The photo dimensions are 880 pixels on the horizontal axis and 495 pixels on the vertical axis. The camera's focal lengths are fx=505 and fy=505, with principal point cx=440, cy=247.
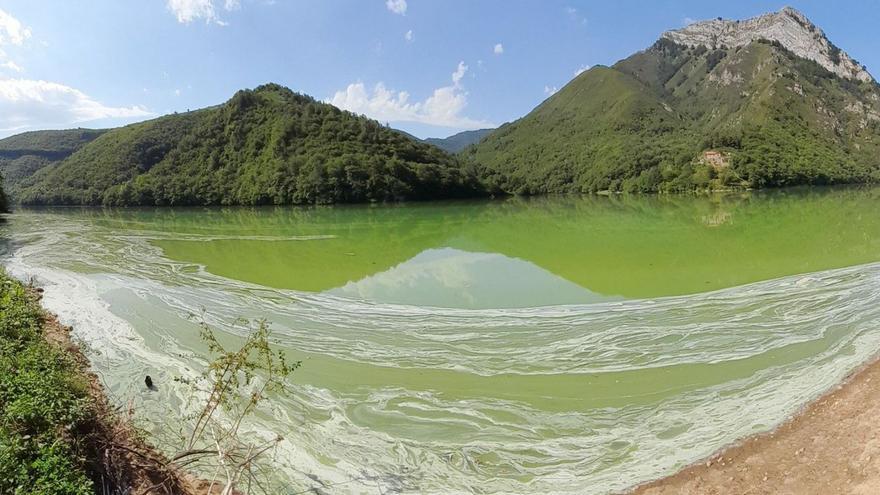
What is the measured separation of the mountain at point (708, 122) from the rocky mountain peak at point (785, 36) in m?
0.41

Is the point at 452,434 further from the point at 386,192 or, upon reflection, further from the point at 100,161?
the point at 100,161

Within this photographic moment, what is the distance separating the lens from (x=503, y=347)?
26.7 feet

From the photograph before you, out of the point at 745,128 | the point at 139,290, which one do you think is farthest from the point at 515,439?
the point at 745,128

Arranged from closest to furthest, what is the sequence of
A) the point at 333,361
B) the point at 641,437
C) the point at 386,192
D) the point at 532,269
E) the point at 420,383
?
the point at 641,437 → the point at 420,383 → the point at 333,361 → the point at 532,269 → the point at 386,192

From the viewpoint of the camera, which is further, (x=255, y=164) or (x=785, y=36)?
(x=785, y=36)

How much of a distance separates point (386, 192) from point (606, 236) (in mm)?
48832

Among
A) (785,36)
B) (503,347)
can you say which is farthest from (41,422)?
(785,36)

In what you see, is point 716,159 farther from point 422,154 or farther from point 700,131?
point 422,154

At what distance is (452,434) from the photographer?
557 cm

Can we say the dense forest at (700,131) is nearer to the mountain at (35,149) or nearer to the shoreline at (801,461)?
the shoreline at (801,461)

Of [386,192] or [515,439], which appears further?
[386,192]

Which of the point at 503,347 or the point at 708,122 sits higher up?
the point at 708,122

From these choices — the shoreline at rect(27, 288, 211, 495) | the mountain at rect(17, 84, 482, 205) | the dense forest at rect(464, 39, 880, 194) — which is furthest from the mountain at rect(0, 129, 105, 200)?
the shoreline at rect(27, 288, 211, 495)

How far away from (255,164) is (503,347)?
250ft
